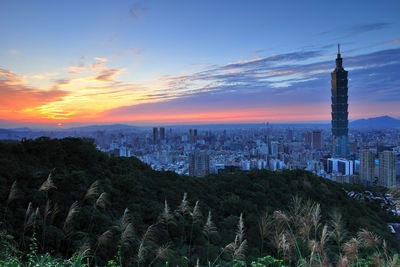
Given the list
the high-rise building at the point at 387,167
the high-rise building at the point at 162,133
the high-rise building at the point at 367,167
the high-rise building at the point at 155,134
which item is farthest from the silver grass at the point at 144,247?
the high-rise building at the point at 162,133

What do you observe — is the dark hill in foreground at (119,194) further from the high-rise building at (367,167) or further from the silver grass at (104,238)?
the high-rise building at (367,167)

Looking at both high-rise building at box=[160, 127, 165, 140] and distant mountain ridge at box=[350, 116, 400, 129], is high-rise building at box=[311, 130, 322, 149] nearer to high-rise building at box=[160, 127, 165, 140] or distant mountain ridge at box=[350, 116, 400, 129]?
distant mountain ridge at box=[350, 116, 400, 129]

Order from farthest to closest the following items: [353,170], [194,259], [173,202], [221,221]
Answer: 1. [353,170]
2. [173,202]
3. [221,221]
4. [194,259]

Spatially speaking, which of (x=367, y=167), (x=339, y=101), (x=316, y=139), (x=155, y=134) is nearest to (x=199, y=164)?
(x=367, y=167)

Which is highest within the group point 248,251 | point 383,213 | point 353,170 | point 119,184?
point 119,184

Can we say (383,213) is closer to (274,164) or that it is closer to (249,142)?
(274,164)

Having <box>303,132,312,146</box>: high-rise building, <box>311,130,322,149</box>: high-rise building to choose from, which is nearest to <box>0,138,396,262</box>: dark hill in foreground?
<box>303,132,312,146</box>: high-rise building

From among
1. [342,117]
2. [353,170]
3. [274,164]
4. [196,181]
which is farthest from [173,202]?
[342,117]
